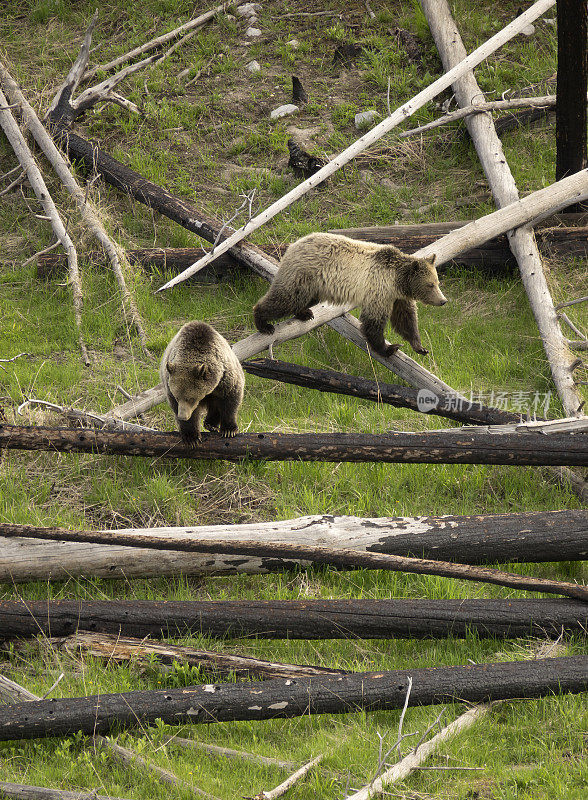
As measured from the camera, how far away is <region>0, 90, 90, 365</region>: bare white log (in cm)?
920

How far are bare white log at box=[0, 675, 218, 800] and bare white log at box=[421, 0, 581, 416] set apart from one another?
4685mm

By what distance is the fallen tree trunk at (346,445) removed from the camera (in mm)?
6145

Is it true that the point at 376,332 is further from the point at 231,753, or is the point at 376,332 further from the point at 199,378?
the point at 231,753

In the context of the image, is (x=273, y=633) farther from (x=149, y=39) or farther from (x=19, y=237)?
(x=149, y=39)

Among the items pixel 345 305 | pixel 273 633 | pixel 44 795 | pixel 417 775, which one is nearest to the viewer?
pixel 44 795

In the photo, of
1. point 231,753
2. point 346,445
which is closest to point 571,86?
point 346,445

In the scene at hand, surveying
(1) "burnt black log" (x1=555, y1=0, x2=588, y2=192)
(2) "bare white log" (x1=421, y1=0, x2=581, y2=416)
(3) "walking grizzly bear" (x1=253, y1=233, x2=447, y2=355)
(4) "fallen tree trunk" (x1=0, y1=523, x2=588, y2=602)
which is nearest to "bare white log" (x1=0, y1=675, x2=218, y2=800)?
(4) "fallen tree trunk" (x1=0, y1=523, x2=588, y2=602)

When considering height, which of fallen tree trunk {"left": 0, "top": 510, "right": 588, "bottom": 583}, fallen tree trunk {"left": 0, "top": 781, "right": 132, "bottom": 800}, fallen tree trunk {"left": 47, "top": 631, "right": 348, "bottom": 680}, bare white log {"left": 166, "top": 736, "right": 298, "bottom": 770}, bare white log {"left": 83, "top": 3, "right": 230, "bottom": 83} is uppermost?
bare white log {"left": 83, "top": 3, "right": 230, "bottom": 83}

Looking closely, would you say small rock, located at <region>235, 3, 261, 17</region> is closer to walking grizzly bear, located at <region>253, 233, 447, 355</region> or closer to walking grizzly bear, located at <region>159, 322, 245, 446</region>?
walking grizzly bear, located at <region>253, 233, 447, 355</region>

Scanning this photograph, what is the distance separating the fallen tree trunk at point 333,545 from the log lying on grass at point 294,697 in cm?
110

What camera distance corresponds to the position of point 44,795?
391 centimetres

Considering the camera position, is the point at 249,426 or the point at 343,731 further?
the point at 249,426

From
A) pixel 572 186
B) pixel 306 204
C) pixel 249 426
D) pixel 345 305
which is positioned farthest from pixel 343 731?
pixel 306 204

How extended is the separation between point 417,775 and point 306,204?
28.3 ft
